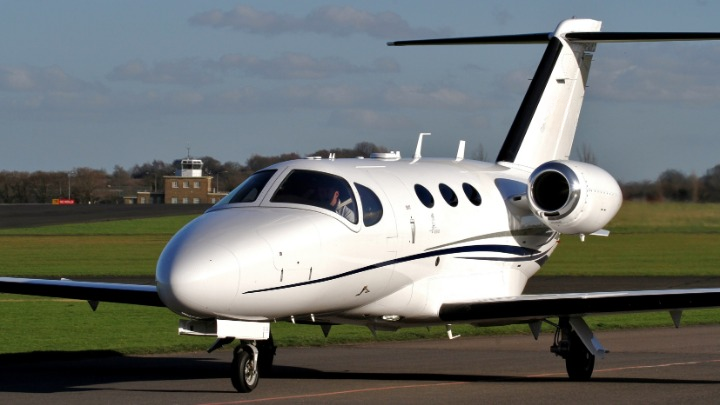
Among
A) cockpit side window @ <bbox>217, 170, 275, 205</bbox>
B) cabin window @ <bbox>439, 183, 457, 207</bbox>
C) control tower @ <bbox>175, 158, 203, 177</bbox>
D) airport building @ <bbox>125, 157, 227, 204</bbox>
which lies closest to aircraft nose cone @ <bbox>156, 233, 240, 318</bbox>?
cockpit side window @ <bbox>217, 170, 275, 205</bbox>

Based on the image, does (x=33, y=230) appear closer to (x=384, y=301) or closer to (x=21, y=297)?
(x=21, y=297)

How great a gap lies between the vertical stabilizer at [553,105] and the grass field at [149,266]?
4.38 m

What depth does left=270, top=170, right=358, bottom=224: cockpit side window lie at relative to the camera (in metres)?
15.0

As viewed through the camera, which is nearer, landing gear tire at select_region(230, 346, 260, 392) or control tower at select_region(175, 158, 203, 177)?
landing gear tire at select_region(230, 346, 260, 392)

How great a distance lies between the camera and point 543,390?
1551 cm

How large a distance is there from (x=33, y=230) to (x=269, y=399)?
6130 centimetres

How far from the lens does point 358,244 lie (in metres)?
15.2

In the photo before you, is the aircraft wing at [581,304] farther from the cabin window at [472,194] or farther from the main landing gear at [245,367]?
the main landing gear at [245,367]

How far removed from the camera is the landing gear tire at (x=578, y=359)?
55.0 feet

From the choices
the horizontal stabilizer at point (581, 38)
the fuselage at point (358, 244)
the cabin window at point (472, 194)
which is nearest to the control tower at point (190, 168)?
the horizontal stabilizer at point (581, 38)

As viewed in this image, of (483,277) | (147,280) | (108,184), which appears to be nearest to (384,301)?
(483,277)

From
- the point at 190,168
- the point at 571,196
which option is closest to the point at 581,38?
the point at 571,196

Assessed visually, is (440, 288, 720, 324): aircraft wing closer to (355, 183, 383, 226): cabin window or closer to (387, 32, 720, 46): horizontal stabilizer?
(355, 183, 383, 226): cabin window

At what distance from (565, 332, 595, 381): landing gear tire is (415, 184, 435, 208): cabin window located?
7.96 feet
